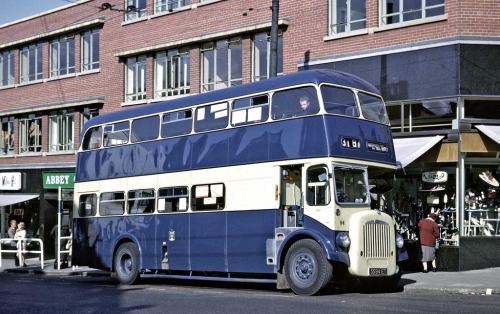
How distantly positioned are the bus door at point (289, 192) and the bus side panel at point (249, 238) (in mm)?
173

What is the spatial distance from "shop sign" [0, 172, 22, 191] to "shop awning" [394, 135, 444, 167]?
20.2 metres

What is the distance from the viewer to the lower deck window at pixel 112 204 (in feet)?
63.5

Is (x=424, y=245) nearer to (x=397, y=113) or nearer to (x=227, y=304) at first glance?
(x=397, y=113)

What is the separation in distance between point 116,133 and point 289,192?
6.59 meters

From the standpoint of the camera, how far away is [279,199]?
587 inches

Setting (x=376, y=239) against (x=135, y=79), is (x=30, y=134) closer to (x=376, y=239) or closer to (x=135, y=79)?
(x=135, y=79)

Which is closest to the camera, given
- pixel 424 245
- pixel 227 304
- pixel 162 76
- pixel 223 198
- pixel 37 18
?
pixel 227 304

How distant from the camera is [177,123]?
1772 cm

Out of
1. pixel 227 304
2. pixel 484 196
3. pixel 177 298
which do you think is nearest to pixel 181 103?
pixel 177 298

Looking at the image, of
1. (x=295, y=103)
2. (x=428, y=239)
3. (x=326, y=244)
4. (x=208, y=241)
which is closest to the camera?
(x=326, y=244)

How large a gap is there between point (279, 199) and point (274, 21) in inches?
257

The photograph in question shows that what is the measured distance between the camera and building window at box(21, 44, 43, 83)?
113ft

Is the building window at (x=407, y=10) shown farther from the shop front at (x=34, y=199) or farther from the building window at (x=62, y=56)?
the building window at (x=62, y=56)

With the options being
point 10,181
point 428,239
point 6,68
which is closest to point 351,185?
point 428,239
